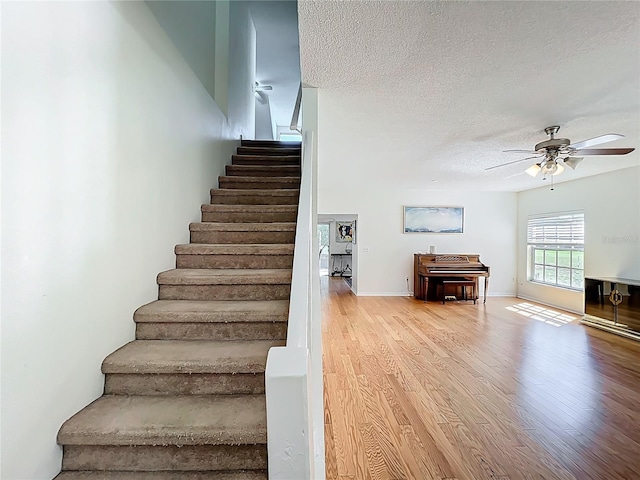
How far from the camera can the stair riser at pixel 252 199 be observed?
3.15 metres

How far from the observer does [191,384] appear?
5.02ft

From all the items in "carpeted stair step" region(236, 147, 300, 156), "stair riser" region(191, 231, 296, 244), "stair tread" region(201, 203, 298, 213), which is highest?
"carpeted stair step" region(236, 147, 300, 156)

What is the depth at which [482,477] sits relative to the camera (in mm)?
1762

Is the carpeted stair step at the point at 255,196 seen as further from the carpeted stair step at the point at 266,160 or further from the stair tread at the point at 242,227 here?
the carpeted stair step at the point at 266,160

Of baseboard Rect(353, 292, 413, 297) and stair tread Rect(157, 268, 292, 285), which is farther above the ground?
stair tread Rect(157, 268, 292, 285)

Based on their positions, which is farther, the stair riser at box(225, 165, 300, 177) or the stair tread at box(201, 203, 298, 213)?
the stair riser at box(225, 165, 300, 177)

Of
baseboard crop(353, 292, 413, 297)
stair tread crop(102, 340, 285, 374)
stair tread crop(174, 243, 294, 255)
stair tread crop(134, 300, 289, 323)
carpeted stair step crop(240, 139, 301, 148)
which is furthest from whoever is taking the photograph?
baseboard crop(353, 292, 413, 297)

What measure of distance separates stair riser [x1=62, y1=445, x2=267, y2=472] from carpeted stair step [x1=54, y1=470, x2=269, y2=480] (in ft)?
0.05

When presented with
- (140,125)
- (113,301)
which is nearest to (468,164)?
(140,125)

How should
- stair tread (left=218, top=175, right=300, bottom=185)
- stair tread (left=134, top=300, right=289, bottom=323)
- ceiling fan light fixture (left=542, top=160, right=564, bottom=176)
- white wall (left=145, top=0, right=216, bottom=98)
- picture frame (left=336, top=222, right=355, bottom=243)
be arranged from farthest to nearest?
picture frame (left=336, top=222, right=355, bottom=243)
stair tread (left=218, top=175, right=300, bottom=185)
ceiling fan light fixture (left=542, top=160, right=564, bottom=176)
white wall (left=145, top=0, right=216, bottom=98)
stair tread (left=134, top=300, right=289, bottom=323)

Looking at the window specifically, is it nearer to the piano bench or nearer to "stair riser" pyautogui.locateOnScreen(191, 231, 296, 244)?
the piano bench

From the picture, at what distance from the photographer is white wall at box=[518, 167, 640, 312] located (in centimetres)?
453

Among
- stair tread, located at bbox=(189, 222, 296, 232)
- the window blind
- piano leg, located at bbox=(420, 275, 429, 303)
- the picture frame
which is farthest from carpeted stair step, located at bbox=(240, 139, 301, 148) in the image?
the picture frame

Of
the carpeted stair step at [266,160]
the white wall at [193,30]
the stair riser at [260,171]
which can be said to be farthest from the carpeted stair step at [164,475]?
the carpeted stair step at [266,160]
